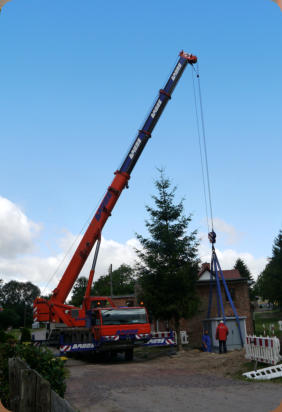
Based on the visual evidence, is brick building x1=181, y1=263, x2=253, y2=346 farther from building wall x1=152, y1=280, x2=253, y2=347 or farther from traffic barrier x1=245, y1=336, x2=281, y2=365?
traffic barrier x1=245, y1=336, x2=281, y2=365

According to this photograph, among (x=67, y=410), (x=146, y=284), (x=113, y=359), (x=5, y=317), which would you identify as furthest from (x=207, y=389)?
(x=5, y=317)

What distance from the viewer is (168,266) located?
21000 millimetres

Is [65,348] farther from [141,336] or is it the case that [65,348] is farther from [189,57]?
[189,57]

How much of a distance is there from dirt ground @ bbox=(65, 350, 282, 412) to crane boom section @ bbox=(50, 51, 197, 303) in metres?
4.48

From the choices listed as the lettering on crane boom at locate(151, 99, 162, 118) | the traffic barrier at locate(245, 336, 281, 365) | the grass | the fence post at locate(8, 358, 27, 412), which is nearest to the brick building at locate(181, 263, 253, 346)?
the grass

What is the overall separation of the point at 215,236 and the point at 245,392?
12243mm

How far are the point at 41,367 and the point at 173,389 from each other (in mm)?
4778

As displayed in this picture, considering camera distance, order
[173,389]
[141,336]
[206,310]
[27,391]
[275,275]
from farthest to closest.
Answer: [275,275] < [206,310] < [141,336] < [173,389] < [27,391]

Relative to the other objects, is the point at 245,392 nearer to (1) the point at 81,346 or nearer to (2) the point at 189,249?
(1) the point at 81,346

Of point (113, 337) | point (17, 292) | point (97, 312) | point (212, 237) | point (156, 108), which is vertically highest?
point (156, 108)

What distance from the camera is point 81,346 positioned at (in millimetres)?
16562

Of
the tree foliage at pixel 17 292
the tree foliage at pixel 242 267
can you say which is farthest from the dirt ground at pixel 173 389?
the tree foliage at pixel 17 292

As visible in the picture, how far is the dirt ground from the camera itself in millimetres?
8219

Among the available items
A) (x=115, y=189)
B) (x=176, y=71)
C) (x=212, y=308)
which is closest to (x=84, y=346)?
(x=115, y=189)
